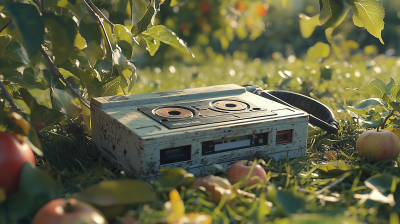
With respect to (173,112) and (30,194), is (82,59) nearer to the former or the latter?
(173,112)

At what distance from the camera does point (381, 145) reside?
138 centimetres

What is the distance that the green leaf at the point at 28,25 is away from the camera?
2.88ft

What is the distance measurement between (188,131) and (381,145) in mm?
741

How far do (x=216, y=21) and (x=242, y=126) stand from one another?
2.82 metres

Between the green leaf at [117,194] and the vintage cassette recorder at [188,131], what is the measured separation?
210mm

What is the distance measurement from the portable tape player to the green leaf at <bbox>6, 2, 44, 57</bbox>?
0.42m

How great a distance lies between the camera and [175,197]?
2.88 feet

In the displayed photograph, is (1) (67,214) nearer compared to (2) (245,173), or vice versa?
(1) (67,214)

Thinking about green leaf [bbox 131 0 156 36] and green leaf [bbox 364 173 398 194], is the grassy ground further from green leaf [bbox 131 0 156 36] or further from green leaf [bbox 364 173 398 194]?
green leaf [bbox 131 0 156 36]

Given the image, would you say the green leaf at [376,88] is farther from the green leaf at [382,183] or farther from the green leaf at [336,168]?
the green leaf at [382,183]

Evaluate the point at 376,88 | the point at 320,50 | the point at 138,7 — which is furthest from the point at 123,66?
the point at 320,50

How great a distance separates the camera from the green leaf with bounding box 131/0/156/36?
1.30 m

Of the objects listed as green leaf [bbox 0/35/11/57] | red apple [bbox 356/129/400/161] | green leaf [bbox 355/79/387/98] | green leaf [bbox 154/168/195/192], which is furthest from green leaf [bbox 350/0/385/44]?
green leaf [bbox 0/35/11/57]

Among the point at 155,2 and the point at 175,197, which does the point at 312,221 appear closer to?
the point at 175,197
